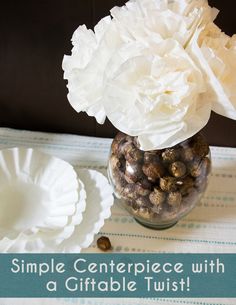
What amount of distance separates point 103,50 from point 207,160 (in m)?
0.21

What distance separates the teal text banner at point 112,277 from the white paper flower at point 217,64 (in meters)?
0.23

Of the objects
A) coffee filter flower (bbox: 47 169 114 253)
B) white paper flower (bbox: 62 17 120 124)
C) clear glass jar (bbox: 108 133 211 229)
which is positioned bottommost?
coffee filter flower (bbox: 47 169 114 253)

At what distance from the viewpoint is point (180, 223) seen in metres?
0.70

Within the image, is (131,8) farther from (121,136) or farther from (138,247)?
(138,247)

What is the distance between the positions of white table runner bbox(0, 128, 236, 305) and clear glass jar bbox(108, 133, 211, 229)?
39mm

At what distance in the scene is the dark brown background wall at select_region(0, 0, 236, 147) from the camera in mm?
710

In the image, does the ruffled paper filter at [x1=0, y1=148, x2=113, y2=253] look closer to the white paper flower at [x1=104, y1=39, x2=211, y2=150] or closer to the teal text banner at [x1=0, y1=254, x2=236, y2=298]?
the teal text banner at [x1=0, y1=254, x2=236, y2=298]

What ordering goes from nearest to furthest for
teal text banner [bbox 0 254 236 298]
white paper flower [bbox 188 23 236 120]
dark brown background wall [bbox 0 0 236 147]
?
white paper flower [bbox 188 23 236 120]
teal text banner [bbox 0 254 236 298]
dark brown background wall [bbox 0 0 236 147]

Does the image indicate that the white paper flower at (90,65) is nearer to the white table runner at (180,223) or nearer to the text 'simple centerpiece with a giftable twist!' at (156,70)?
the text 'simple centerpiece with a giftable twist!' at (156,70)

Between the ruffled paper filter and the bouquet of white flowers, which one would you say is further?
the ruffled paper filter

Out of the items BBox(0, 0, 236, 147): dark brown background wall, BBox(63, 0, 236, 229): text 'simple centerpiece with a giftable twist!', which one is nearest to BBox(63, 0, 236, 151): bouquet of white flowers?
BBox(63, 0, 236, 229): text 'simple centerpiece with a giftable twist!'

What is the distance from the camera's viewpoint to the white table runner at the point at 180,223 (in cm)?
66

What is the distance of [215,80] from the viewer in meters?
0.51

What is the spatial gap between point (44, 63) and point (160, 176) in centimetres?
32
